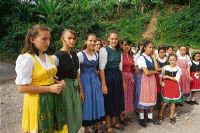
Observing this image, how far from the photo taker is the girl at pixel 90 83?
2.50m

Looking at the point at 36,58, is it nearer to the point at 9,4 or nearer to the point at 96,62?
the point at 96,62

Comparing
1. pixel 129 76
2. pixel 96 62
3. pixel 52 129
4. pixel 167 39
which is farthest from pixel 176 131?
pixel 167 39

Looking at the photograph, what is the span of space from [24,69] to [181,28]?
44.3 feet

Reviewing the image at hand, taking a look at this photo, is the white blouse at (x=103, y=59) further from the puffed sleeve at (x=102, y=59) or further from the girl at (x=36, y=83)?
the girl at (x=36, y=83)

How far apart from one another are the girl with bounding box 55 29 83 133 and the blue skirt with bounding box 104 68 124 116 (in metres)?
0.81

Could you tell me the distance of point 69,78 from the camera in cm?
212

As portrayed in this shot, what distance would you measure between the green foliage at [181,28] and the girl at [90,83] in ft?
35.5

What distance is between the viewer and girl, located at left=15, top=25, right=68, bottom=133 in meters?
1.45

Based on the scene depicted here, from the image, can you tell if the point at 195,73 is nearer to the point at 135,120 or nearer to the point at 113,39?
the point at 135,120

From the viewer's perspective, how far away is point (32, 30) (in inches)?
59.4

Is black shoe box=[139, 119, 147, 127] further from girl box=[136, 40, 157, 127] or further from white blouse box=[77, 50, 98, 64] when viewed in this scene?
white blouse box=[77, 50, 98, 64]

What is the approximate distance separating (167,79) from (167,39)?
→ 10.2m

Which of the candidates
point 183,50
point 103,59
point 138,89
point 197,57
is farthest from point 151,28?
point 103,59

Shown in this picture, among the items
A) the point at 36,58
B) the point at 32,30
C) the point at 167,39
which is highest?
the point at 167,39
